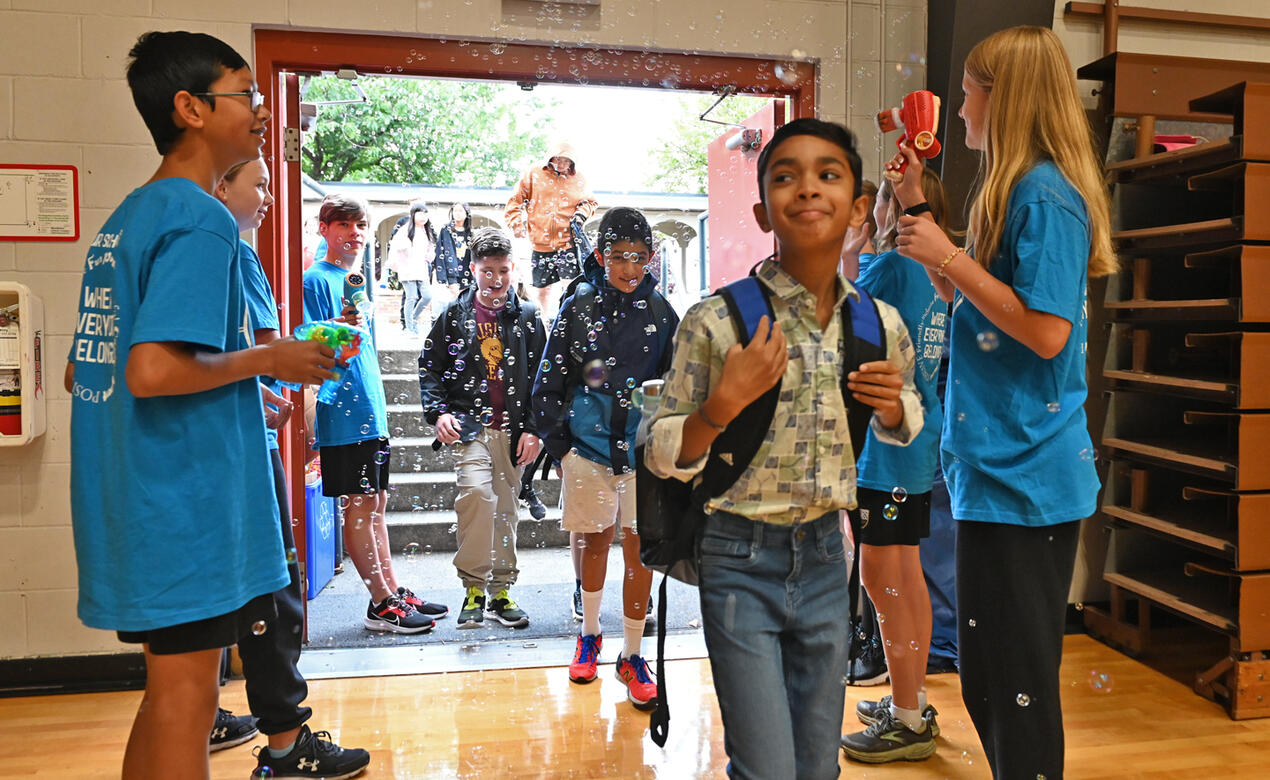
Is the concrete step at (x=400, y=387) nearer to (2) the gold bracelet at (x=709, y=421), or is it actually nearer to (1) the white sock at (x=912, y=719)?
(1) the white sock at (x=912, y=719)

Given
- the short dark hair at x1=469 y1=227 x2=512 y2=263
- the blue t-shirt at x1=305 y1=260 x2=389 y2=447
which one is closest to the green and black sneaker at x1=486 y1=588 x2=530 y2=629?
the blue t-shirt at x1=305 y1=260 x2=389 y2=447

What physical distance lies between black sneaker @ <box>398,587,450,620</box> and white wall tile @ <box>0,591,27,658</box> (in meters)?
1.23

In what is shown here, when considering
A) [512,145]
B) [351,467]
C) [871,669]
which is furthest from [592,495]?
[512,145]

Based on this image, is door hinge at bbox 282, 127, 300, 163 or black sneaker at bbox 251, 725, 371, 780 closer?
black sneaker at bbox 251, 725, 371, 780

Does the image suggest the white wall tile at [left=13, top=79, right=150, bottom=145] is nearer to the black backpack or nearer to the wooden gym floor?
the wooden gym floor

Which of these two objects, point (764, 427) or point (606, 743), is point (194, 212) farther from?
point (606, 743)

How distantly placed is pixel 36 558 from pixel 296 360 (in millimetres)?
2210

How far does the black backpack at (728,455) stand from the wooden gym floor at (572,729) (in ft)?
3.80

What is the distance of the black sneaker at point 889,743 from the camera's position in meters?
2.48

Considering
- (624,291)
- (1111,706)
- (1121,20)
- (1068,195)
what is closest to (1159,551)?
(1111,706)

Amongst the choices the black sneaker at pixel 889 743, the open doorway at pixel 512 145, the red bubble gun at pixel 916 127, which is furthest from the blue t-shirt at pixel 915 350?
the open doorway at pixel 512 145

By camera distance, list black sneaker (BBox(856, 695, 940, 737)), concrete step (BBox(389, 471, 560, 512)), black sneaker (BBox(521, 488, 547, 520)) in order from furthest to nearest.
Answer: concrete step (BBox(389, 471, 560, 512)) → black sneaker (BBox(521, 488, 547, 520)) → black sneaker (BBox(856, 695, 940, 737))

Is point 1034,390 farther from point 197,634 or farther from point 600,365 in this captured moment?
point 600,365

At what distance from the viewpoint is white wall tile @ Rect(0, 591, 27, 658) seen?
10.2 feet
